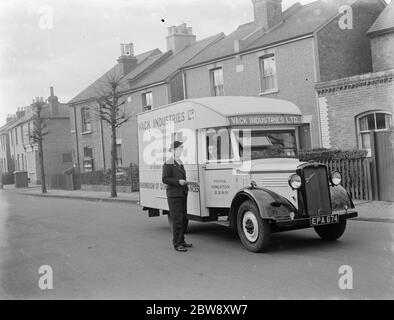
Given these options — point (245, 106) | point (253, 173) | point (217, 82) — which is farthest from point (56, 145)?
point (253, 173)

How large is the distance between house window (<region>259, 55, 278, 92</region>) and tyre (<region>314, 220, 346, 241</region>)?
13.7m

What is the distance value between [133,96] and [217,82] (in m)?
8.23

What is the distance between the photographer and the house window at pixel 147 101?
30188mm

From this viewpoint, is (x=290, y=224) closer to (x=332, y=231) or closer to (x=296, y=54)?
(x=332, y=231)

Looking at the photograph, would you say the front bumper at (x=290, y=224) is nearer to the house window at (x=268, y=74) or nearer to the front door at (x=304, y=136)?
the front door at (x=304, y=136)

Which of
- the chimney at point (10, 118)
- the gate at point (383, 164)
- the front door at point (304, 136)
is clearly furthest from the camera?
the chimney at point (10, 118)

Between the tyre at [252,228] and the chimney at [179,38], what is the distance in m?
26.9

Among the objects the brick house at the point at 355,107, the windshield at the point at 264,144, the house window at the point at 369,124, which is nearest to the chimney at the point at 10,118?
the brick house at the point at 355,107

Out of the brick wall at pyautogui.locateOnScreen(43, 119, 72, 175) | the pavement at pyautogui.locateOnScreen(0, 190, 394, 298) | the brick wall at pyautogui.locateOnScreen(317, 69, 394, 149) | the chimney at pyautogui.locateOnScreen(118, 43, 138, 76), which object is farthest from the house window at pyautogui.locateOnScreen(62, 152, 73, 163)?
the pavement at pyautogui.locateOnScreen(0, 190, 394, 298)

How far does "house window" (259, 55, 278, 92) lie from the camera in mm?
21781

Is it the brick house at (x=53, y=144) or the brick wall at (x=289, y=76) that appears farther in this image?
the brick house at (x=53, y=144)

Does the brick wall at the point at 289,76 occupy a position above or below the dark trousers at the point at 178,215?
above
